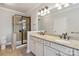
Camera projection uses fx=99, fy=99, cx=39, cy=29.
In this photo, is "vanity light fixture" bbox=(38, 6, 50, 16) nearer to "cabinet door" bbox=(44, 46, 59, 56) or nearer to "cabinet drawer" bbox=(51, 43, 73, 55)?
"cabinet door" bbox=(44, 46, 59, 56)

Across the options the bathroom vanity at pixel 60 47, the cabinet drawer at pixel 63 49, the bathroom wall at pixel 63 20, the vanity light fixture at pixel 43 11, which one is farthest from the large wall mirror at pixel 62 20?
the cabinet drawer at pixel 63 49

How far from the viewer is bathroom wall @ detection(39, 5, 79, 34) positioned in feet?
7.23

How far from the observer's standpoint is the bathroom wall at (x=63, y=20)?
2.21 meters

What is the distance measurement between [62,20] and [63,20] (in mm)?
35

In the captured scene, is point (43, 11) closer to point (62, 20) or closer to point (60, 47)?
point (62, 20)

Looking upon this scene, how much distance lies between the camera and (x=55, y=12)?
9.39ft

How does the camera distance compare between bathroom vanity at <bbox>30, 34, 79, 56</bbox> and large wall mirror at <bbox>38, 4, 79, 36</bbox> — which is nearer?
bathroom vanity at <bbox>30, 34, 79, 56</bbox>

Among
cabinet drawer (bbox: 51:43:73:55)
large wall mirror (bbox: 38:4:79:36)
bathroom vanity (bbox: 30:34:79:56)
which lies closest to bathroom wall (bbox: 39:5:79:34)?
large wall mirror (bbox: 38:4:79:36)

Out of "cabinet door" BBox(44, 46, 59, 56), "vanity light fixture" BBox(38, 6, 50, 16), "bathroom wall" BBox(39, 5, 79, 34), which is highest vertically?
"vanity light fixture" BBox(38, 6, 50, 16)

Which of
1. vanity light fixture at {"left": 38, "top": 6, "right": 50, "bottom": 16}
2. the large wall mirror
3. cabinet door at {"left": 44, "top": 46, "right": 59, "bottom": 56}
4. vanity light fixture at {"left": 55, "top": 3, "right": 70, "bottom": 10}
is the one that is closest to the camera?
cabinet door at {"left": 44, "top": 46, "right": 59, "bottom": 56}

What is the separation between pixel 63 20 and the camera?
99.7 inches

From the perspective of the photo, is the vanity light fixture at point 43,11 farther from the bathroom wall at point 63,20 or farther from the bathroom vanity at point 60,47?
the bathroom vanity at point 60,47

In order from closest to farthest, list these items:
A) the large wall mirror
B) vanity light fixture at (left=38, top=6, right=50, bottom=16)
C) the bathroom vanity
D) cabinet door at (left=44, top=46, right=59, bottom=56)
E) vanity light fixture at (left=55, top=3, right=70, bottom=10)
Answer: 1. the bathroom vanity
2. cabinet door at (left=44, top=46, right=59, bottom=56)
3. the large wall mirror
4. vanity light fixture at (left=55, top=3, right=70, bottom=10)
5. vanity light fixture at (left=38, top=6, right=50, bottom=16)

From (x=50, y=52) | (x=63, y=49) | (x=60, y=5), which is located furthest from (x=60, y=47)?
(x=60, y=5)
